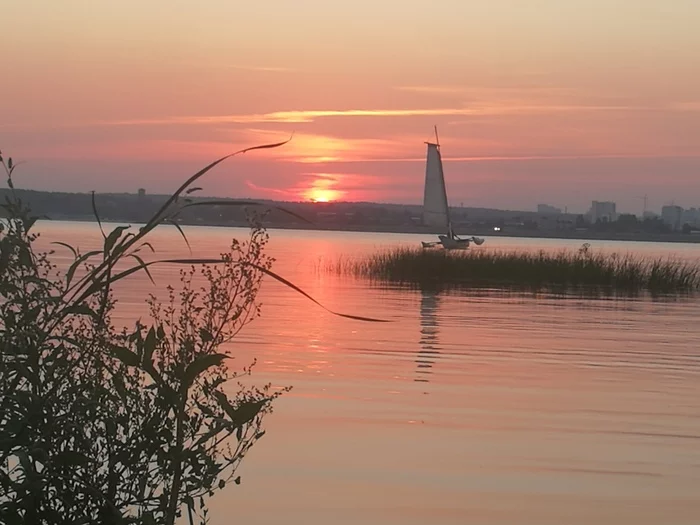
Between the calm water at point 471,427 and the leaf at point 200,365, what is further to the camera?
the calm water at point 471,427

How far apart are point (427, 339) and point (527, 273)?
18.6 metres

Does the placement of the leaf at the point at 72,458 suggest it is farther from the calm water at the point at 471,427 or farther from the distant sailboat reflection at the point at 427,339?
the distant sailboat reflection at the point at 427,339

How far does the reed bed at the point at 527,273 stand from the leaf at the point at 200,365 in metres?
30.6

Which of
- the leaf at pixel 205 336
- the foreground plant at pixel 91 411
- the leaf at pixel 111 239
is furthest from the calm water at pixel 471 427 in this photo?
the leaf at pixel 111 239

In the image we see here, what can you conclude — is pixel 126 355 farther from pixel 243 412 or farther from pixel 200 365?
pixel 243 412

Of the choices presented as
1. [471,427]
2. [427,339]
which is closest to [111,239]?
[471,427]

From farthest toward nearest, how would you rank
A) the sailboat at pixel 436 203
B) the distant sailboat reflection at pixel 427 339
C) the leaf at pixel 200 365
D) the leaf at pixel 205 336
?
1. the sailboat at pixel 436 203
2. the distant sailboat reflection at pixel 427 339
3. the leaf at pixel 205 336
4. the leaf at pixel 200 365

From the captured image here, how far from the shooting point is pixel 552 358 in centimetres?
1630

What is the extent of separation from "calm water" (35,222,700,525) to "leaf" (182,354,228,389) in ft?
11.1

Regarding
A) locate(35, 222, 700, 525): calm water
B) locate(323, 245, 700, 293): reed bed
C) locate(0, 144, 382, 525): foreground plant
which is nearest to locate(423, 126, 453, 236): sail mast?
locate(323, 245, 700, 293): reed bed

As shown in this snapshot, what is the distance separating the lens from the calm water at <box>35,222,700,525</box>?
25.9 feet

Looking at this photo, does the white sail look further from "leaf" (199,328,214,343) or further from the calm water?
"leaf" (199,328,214,343)

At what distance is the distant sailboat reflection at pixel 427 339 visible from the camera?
14.4 metres

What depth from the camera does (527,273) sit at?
36312 millimetres
